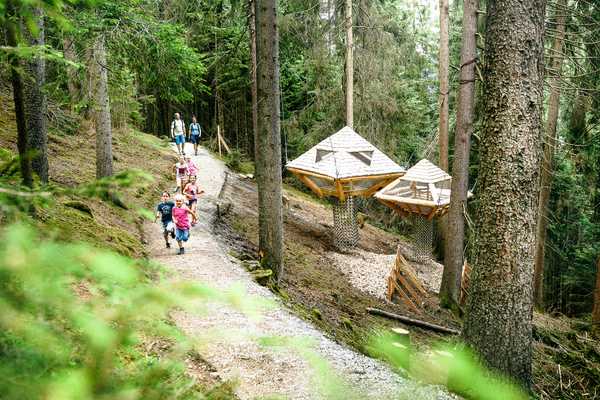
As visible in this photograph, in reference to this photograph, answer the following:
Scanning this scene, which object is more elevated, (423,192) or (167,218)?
(167,218)

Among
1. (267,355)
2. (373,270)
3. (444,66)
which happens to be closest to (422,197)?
(373,270)

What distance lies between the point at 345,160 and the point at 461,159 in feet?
13.3

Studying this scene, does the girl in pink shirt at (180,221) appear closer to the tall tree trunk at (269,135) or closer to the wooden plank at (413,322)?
the tall tree trunk at (269,135)

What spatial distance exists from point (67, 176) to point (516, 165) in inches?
430

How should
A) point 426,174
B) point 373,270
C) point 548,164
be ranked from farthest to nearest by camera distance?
point 426,174 → point 548,164 → point 373,270

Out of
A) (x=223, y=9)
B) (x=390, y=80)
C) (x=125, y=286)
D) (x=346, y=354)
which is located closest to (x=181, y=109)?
(x=223, y=9)

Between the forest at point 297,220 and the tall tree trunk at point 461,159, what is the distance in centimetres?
5

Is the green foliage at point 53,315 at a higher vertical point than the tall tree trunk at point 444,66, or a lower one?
lower

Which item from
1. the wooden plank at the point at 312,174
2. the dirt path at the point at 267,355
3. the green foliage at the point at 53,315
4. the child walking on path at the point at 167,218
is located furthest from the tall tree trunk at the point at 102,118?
the green foliage at the point at 53,315

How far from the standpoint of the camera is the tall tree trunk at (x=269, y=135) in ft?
28.3

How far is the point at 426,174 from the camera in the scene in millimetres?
15648

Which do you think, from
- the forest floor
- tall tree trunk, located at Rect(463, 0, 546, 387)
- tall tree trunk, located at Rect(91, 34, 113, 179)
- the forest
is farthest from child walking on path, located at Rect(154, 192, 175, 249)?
tall tree trunk, located at Rect(463, 0, 546, 387)

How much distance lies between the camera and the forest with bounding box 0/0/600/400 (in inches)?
49.8

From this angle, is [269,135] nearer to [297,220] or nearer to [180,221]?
[180,221]
